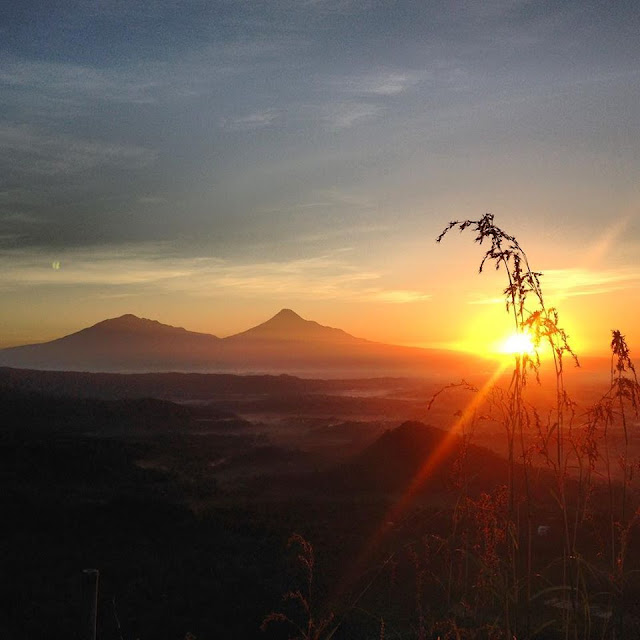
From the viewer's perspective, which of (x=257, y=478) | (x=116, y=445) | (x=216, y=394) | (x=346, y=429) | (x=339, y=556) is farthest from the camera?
(x=216, y=394)

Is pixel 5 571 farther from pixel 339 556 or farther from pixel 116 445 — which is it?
pixel 116 445

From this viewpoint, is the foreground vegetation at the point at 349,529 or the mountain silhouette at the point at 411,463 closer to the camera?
the foreground vegetation at the point at 349,529

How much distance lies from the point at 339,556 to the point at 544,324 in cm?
A: 1440

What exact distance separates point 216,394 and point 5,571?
83.0 m

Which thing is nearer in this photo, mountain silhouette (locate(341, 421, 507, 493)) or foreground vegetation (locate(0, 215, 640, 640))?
foreground vegetation (locate(0, 215, 640, 640))

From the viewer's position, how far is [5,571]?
1291cm

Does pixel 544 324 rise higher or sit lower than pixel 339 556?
higher

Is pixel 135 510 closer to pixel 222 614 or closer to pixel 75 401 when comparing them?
pixel 222 614

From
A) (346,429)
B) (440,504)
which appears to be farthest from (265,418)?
(440,504)

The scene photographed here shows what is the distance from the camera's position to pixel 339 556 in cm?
1535

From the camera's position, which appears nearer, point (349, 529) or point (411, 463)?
point (349, 529)

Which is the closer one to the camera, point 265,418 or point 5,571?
point 5,571

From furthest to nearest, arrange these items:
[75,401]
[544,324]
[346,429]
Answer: [75,401] → [346,429] → [544,324]

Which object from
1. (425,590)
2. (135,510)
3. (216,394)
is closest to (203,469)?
(135,510)
